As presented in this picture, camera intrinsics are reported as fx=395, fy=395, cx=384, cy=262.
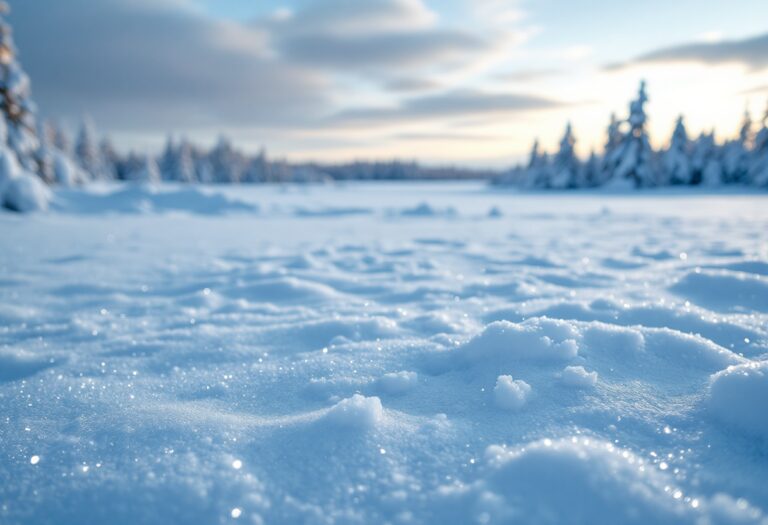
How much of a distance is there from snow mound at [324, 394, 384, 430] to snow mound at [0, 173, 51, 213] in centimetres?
1141

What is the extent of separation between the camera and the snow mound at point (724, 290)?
2613mm

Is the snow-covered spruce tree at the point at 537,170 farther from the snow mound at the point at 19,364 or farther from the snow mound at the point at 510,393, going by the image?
the snow mound at the point at 19,364

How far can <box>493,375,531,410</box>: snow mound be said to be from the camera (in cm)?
148

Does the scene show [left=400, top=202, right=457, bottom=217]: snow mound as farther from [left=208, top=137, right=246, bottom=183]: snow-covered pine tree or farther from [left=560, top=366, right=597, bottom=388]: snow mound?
[left=208, top=137, right=246, bottom=183]: snow-covered pine tree

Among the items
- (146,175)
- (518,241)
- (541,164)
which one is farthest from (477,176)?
(518,241)

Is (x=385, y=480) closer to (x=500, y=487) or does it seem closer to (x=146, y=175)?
(x=500, y=487)

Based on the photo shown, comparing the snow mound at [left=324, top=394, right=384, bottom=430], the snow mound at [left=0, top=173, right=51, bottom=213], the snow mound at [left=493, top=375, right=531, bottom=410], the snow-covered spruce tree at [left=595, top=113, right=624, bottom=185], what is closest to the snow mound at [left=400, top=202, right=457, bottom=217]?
the snow mound at [left=0, top=173, right=51, bottom=213]

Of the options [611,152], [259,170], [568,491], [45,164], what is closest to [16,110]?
[45,164]

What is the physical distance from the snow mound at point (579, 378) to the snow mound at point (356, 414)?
0.78 m

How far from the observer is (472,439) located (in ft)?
4.28

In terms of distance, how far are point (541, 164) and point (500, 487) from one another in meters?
40.8

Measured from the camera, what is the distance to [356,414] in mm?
1378

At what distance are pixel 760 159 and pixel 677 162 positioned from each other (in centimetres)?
594

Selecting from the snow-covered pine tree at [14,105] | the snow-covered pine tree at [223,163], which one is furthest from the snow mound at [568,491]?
the snow-covered pine tree at [223,163]
